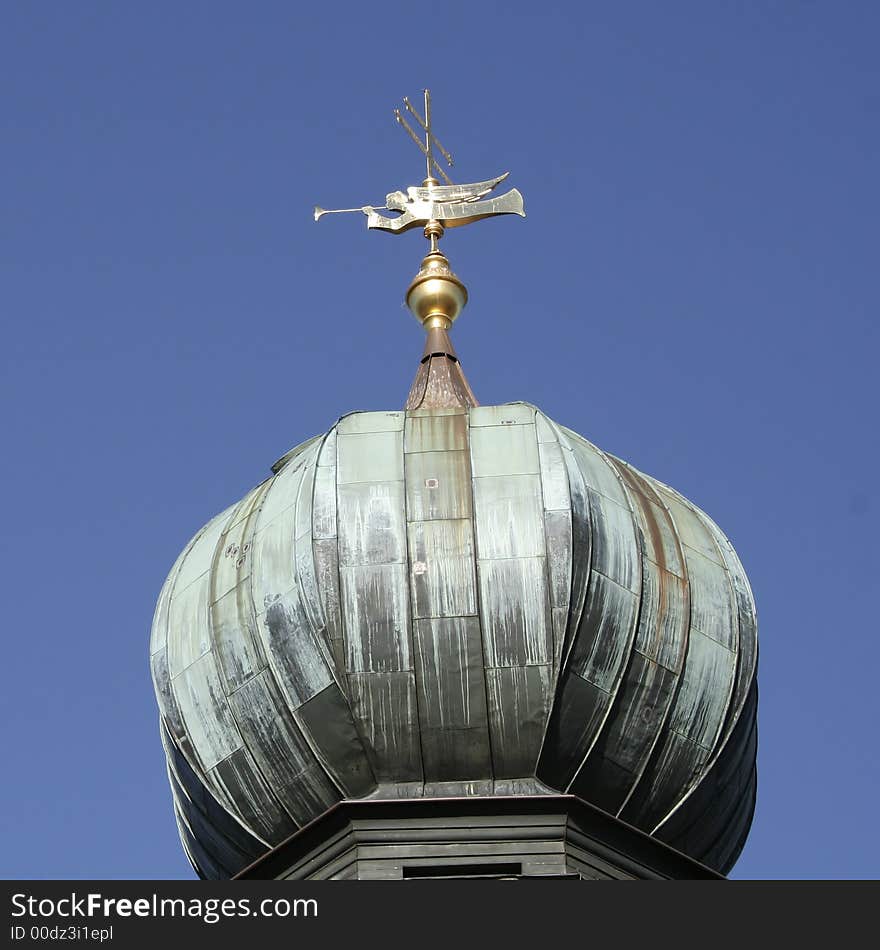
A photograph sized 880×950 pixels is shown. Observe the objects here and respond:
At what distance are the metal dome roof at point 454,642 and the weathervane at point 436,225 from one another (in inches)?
139

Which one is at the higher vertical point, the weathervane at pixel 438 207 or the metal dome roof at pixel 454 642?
the weathervane at pixel 438 207

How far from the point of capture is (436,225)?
36344 millimetres

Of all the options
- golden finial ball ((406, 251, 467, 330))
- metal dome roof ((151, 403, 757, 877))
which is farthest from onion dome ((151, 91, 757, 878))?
golden finial ball ((406, 251, 467, 330))

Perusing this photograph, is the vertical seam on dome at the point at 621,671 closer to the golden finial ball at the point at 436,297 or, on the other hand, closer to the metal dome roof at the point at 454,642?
the metal dome roof at the point at 454,642

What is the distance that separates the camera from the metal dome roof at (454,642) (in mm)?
28734

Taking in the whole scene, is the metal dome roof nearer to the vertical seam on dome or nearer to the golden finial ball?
the vertical seam on dome

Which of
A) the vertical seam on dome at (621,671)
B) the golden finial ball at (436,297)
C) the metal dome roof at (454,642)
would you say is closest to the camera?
the metal dome roof at (454,642)

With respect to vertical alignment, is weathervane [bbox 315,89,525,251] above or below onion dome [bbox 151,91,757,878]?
above

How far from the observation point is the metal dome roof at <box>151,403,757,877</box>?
2873cm

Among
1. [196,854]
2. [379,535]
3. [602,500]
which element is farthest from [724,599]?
[196,854]

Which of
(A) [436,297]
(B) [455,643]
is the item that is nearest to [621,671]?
(B) [455,643]

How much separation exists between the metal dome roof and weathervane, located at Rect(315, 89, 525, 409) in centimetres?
354

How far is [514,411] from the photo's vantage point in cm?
3117

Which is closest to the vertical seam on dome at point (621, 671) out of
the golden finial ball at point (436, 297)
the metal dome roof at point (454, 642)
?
the metal dome roof at point (454, 642)
